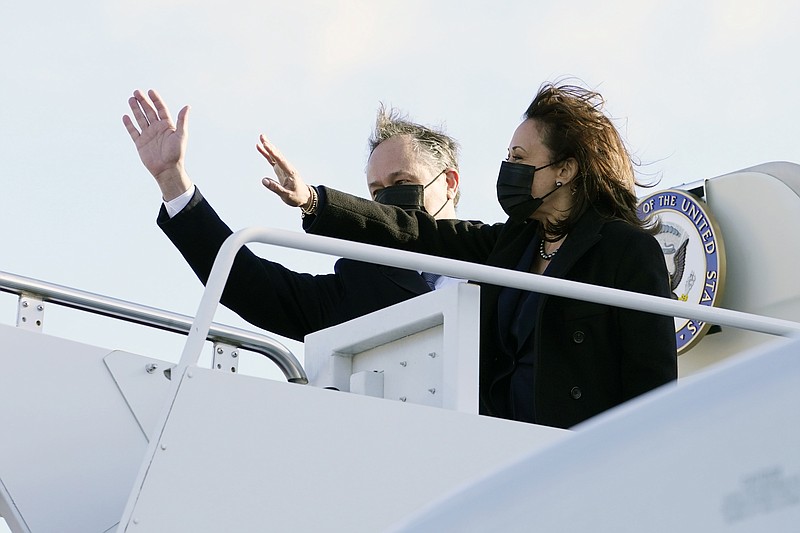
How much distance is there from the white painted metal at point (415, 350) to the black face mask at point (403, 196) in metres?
1.65

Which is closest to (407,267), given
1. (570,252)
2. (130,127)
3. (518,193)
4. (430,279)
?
(570,252)

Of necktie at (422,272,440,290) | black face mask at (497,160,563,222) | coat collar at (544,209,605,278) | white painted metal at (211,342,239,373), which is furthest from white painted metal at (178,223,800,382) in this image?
necktie at (422,272,440,290)

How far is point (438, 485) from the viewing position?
3264 mm

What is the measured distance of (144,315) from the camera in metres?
4.12

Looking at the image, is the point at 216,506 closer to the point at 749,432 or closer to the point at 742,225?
the point at 749,432

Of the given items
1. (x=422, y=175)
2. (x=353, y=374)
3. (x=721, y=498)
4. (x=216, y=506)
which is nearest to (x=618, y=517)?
(x=721, y=498)

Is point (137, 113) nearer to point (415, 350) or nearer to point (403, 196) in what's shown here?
point (403, 196)

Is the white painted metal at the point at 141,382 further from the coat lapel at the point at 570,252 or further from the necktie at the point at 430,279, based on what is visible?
the necktie at the point at 430,279

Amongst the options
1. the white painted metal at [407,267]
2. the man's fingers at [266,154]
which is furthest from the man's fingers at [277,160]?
the white painted metal at [407,267]

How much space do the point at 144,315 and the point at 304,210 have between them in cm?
83

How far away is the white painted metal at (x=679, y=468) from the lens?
103cm

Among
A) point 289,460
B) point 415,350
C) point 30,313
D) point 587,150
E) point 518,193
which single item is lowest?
point 289,460

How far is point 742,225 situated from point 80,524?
14.2 feet

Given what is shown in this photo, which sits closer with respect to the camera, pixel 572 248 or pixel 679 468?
A: pixel 679 468
